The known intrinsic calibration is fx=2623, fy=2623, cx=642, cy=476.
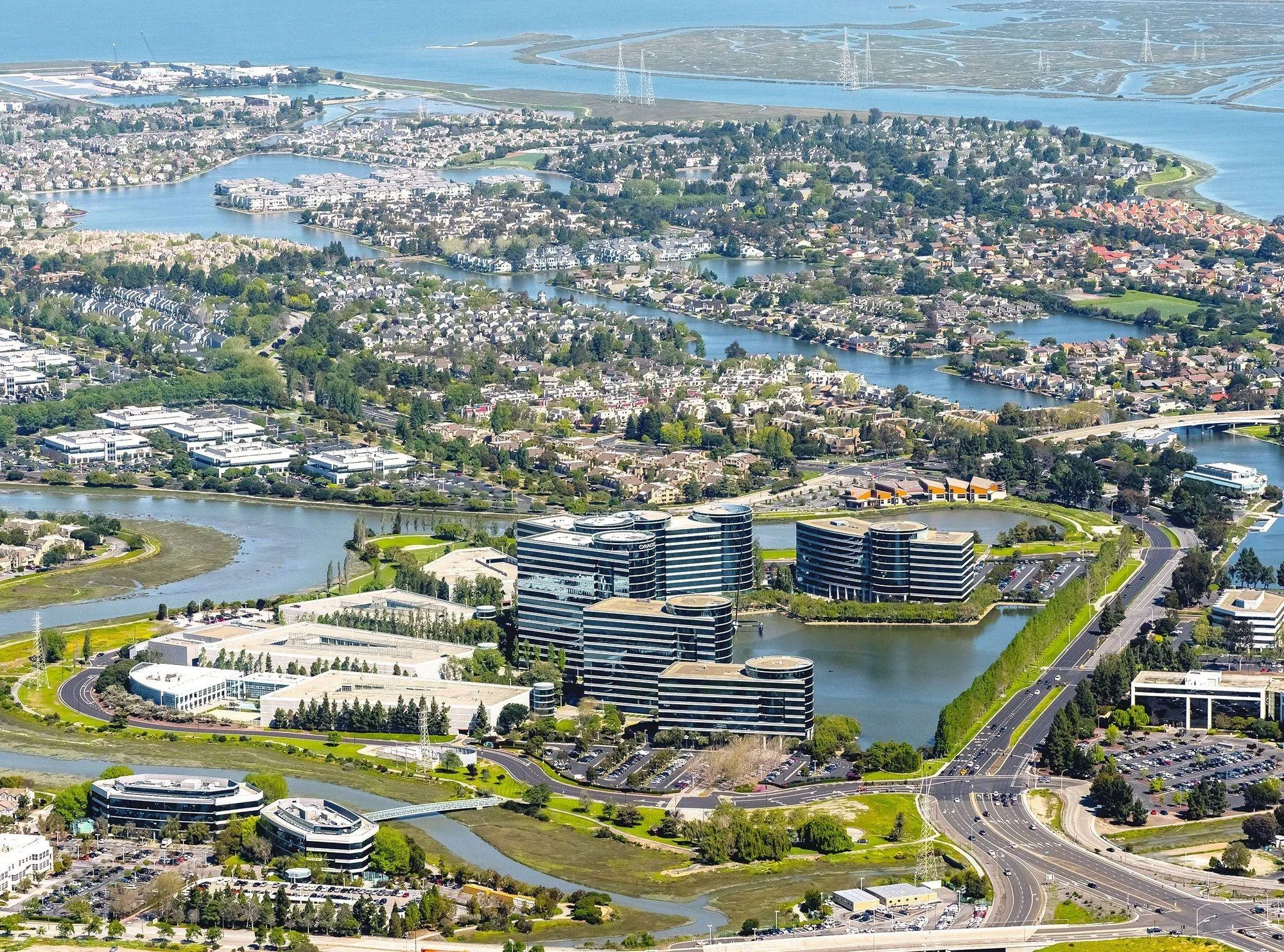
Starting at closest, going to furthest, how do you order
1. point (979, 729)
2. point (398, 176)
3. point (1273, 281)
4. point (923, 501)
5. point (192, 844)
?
point (192, 844) → point (979, 729) → point (923, 501) → point (1273, 281) → point (398, 176)

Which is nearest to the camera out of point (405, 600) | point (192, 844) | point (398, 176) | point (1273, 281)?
point (192, 844)

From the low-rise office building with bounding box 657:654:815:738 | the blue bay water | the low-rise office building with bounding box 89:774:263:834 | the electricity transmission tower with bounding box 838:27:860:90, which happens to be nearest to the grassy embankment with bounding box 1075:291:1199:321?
the blue bay water

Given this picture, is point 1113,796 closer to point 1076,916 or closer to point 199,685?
point 1076,916

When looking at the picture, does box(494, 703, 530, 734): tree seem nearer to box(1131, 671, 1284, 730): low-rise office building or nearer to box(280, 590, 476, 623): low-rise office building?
box(280, 590, 476, 623): low-rise office building

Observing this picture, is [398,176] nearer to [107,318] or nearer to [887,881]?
[107,318]

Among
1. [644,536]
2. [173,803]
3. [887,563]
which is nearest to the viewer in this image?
[173,803]

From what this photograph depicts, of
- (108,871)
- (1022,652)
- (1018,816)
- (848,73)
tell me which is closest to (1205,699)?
(1022,652)

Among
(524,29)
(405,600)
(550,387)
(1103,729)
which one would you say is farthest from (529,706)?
(524,29)
